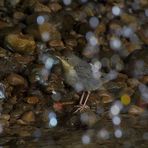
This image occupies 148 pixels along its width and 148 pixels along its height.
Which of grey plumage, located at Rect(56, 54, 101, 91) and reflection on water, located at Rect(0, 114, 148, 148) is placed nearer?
reflection on water, located at Rect(0, 114, 148, 148)

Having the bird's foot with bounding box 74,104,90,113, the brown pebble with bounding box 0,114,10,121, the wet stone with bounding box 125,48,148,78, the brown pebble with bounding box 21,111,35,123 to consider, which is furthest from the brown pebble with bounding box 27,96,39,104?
the wet stone with bounding box 125,48,148,78

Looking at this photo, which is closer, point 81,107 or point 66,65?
point 66,65

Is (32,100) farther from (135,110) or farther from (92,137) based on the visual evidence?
(135,110)

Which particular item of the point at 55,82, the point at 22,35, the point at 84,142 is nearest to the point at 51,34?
the point at 22,35

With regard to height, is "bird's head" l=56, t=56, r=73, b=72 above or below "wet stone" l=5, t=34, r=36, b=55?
below

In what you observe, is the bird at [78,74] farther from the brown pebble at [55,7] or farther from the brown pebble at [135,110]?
the brown pebble at [55,7]

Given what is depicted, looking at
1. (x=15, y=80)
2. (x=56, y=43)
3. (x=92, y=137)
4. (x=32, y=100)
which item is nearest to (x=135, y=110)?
(x=92, y=137)

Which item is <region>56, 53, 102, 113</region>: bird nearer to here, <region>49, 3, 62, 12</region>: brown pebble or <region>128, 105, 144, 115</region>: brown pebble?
<region>128, 105, 144, 115</region>: brown pebble

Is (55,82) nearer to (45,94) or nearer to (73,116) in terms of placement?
(45,94)
